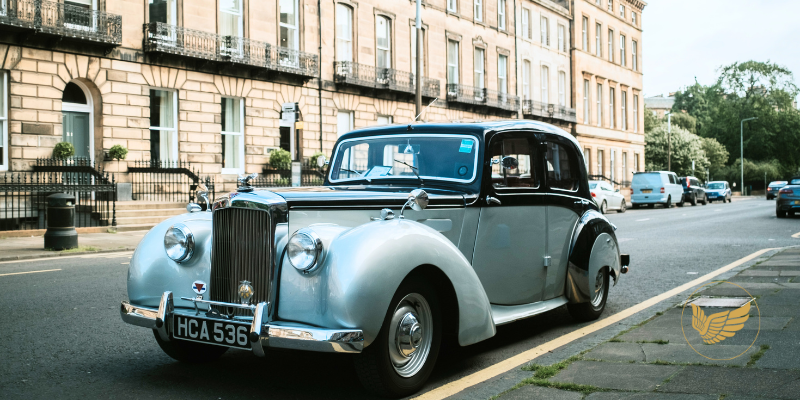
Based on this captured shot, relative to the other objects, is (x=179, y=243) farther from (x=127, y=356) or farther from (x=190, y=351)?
(x=127, y=356)

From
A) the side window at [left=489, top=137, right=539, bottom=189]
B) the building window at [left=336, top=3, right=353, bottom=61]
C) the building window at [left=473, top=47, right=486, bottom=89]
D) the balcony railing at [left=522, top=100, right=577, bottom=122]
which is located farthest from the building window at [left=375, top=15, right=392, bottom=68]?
the side window at [left=489, top=137, right=539, bottom=189]

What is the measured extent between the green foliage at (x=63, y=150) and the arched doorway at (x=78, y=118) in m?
1.11

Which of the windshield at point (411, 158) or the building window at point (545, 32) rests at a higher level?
the building window at point (545, 32)

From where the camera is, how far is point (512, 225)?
560 centimetres

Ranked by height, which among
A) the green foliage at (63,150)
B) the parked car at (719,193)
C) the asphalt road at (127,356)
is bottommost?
the asphalt road at (127,356)

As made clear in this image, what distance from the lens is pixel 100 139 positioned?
21.3m

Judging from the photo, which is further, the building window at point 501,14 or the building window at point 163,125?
the building window at point 501,14

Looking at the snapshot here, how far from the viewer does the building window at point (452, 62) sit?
3631 centimetres

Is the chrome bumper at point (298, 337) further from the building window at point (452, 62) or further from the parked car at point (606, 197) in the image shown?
the building window at point (452, 62)

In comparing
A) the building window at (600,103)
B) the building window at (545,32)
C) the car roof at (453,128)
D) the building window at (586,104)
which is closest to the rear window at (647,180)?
the building window at (545,32)

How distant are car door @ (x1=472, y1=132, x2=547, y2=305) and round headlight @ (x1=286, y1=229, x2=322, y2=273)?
60.2 inches

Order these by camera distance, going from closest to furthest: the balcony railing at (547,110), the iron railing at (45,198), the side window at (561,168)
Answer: the side window at (561,168), the iron railing at (45,198), the balcony railing at (547,110)

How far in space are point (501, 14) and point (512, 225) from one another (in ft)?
125

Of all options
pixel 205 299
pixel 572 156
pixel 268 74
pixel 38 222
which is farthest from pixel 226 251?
pixel 268 74
